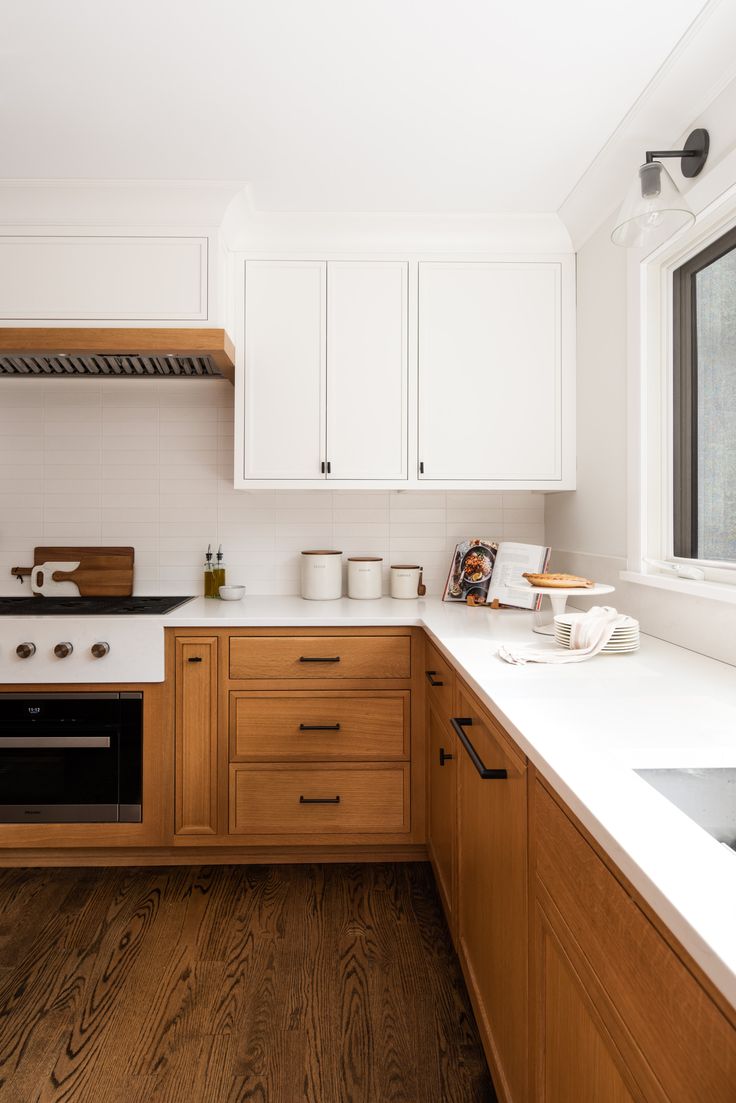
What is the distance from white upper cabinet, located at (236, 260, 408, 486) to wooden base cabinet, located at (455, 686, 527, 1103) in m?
1.22

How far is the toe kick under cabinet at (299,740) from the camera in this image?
225cm

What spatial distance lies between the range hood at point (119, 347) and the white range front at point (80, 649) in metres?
0.92

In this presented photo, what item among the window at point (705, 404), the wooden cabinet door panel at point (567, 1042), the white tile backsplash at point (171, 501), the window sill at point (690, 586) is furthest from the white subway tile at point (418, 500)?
the wooden cabinet door panel at point (567, 1042)

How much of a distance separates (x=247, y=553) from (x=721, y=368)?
1876 millimetres

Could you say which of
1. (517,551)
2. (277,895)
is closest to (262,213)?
(517,551)

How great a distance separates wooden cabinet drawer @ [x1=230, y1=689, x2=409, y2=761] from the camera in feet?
7.40

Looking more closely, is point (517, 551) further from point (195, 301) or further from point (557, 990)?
point (557, 990)

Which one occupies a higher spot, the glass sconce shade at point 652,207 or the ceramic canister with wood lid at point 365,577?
the glass sconce shade at point 652,207

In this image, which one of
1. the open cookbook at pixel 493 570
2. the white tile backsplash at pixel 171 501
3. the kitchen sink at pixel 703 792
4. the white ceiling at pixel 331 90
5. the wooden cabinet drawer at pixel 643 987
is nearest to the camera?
the wooden cabinet drawer at pixel 643 987

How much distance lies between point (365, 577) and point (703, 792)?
1.84m

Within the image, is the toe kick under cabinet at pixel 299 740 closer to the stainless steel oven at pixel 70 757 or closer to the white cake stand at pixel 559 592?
the stainless steel oven at pixel 70 757

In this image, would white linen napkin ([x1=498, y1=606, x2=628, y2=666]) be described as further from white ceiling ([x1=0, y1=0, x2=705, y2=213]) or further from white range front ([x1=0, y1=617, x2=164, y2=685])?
white ceiling ([x1=0, y1=0, x2=705, y2=213])

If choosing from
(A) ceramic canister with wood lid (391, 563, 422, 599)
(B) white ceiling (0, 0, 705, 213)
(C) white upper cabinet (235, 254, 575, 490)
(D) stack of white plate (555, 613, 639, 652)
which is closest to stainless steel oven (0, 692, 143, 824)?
(C) white upper cabinet (235, 254, 575, 490)

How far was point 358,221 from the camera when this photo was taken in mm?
2426
